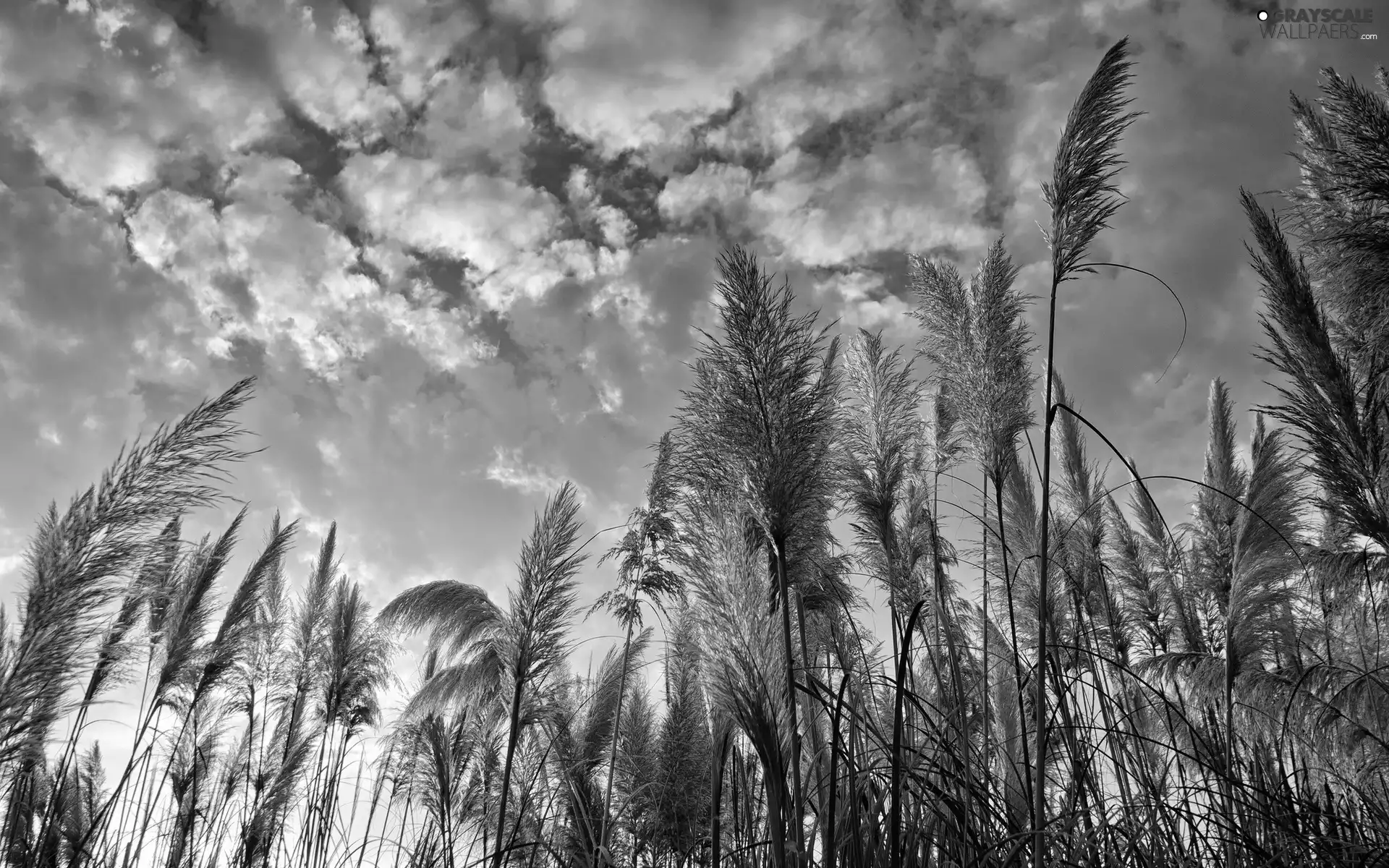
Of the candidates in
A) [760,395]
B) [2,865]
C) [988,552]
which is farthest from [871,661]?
[2,865]

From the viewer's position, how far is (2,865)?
11.6 feet

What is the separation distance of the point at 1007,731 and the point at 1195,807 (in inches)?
76.4

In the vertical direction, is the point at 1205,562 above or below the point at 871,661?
above

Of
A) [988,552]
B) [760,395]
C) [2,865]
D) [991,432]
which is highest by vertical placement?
[988,552]

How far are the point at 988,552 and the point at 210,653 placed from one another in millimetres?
5809

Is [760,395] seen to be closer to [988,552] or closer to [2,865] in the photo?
[988,552]

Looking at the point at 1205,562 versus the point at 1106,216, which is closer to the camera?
the point at 1106,216

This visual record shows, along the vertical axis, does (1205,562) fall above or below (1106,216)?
above

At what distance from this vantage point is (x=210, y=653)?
17.9ft

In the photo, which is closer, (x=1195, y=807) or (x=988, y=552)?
(x=1195, y=807)

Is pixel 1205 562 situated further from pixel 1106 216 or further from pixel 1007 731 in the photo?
pixel 1106 216

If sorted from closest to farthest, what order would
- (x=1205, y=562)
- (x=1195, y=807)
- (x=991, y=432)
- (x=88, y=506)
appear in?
1. (x=88, y=506)
2. (x=1195, y=807)
3. (x=991, y=432)
4. (x=1205, y=562)

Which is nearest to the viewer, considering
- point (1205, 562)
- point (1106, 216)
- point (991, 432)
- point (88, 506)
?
point (1106, 216)

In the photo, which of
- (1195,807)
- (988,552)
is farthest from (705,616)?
(988,552)
